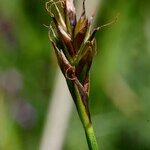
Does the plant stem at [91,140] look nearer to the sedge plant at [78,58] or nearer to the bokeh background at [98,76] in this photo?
the sedge plant at [78,58]

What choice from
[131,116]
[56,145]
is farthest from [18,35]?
[56,145]

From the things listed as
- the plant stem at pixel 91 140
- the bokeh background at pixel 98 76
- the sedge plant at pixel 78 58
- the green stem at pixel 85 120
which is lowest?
the bokeh background at pixel 98 76

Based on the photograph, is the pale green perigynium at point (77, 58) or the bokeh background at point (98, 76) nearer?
the pale green perigynium at point (77, 58)

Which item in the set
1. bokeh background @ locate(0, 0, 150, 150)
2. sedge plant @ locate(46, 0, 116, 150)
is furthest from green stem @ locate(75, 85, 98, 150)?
bokeh background @ locate(0, 0, 150, 150)

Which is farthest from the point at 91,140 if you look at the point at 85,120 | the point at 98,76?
the point at 98,76

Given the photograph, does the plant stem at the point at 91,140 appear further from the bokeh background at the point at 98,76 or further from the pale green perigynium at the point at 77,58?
the bokeh background at the point at 98,76

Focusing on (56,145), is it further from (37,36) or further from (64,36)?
(64,36)

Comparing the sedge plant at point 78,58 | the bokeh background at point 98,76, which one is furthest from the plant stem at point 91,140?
the bokeh background at point 98,76

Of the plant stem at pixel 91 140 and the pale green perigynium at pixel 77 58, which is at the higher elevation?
the pale green perigynium at pixel 77 58

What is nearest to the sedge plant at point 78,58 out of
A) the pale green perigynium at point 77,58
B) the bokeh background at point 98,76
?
the pale green perigynium at point 77,58

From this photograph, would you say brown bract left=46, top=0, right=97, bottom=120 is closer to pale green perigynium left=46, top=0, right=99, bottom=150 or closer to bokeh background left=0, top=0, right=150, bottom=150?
pale green perigynium left=46, top=0, right=99, bottom=150
